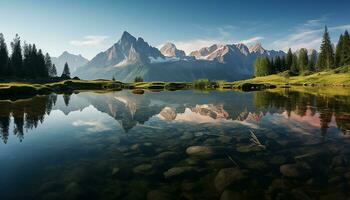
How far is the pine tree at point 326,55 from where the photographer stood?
172000 mm

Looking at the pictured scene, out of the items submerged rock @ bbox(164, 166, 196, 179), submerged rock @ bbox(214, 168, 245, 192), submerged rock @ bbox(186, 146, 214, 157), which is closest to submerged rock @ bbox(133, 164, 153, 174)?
submerged rock @ bbox(164, 166, 196, 179)

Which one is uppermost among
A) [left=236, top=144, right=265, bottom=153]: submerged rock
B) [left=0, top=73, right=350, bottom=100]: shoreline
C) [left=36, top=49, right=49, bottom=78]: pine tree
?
[left=36, top=49, right=49, bottom=78]: pine tree

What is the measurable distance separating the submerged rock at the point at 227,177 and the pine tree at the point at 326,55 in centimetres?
18167

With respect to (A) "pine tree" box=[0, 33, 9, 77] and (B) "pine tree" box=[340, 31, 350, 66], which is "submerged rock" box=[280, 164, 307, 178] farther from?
(B) "pine tree" box=[340, 31, 350, 66]

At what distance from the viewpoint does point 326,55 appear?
578 feet

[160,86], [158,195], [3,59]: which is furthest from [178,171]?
[3,59]

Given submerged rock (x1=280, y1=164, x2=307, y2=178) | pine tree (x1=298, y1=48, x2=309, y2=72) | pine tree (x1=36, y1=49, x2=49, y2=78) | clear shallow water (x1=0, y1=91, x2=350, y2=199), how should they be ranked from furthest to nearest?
pine tree (x1=298, y1=48, x2=309, y2=72)
pine tree (x1=36, y1=49, x2=49, y2=78)
submerged rock (x1=280, y1=164, x2=307, y2=178)
clear shallow water (x1=0, y1=91, x2=350, y2=199)

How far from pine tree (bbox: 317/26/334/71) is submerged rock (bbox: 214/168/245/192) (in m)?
182

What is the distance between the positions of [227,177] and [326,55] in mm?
189981

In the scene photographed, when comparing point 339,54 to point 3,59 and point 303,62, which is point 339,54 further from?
point 3,59

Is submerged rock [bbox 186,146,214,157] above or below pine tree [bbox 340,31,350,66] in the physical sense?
below

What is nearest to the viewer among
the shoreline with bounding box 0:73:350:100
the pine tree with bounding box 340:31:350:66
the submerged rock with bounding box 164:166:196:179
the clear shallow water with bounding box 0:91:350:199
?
the clear shallow water with bounding box 0:91:350:199

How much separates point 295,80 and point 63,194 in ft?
550

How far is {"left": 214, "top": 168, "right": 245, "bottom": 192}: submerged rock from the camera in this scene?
13.3 m
